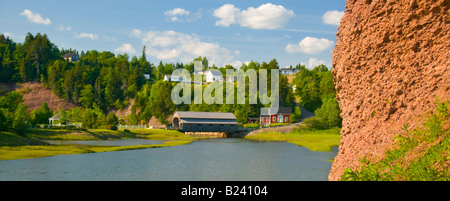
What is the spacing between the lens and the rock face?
31.2ft

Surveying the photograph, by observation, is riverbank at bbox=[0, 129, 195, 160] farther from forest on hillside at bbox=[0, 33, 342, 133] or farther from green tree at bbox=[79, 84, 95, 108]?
green tree at bbox=[79, 84, 95, 108]

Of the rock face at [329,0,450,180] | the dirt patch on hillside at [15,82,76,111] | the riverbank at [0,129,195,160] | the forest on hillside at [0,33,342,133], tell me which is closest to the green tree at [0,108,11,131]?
the riverbank at [0,129,195,160]

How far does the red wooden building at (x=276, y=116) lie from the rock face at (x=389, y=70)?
125m

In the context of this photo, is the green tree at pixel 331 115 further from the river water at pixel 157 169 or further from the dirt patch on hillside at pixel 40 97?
the dirt patch on hillside at pixel 40 97

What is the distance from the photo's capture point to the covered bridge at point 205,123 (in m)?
122

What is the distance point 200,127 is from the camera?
123 meters

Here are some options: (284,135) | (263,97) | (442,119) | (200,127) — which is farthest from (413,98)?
(263,97)

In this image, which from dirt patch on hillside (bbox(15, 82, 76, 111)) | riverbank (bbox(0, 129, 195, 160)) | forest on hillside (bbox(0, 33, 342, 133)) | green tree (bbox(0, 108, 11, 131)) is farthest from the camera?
dirt patch on hillside (bbox(15, 82, 76, 111))

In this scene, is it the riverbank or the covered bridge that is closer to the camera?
the riverbank

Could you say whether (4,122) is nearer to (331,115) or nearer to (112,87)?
(331,115)

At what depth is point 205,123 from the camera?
124 m

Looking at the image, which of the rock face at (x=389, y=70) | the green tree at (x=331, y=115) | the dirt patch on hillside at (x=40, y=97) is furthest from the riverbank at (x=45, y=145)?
the dirt patch on hillside at (x=40, y=97)

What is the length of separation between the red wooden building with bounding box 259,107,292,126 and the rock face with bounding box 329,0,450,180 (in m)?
125

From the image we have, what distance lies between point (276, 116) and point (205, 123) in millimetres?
26750
